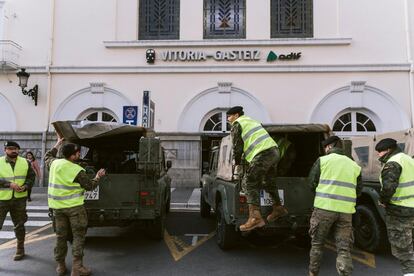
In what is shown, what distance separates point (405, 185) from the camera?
473 centimetres

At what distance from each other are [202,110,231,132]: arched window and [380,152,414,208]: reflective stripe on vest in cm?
1100

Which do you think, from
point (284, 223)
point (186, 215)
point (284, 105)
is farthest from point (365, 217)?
point (284, 105)

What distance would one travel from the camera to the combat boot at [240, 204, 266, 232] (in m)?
5.27

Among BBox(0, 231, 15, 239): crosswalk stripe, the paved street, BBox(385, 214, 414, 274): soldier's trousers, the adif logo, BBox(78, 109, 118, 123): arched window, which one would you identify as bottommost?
the paved street

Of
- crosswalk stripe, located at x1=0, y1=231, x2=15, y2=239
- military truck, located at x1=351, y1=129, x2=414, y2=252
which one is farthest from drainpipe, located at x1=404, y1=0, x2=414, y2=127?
crosswalk stripe, located at x1=0, y1=231, x2=15, y2=239

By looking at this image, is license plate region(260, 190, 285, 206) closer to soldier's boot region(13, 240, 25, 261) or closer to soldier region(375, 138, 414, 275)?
soldier region(375, 138, 414, 275)

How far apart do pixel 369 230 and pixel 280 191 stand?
1987mm

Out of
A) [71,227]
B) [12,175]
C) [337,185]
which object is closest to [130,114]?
[12,175]

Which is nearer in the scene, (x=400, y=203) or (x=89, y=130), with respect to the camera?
(x=400, y=203)

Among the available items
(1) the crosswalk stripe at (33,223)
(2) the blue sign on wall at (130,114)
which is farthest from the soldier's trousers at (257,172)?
(2) the blue sign on wall at (130,114)

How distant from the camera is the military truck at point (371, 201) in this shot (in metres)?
6.18

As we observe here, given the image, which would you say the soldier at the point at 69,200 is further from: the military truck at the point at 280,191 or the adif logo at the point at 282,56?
the adif logo at the point at 282,56

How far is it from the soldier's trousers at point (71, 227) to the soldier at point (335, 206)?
3090mm

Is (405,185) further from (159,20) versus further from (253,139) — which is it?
(159,20)
